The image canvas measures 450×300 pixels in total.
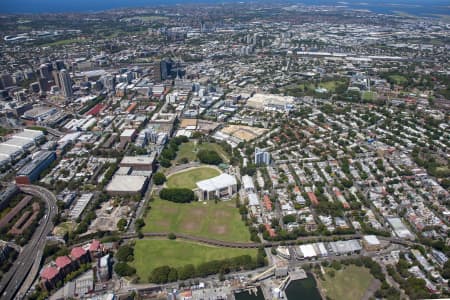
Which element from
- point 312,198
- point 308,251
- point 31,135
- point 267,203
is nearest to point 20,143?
point 31,135

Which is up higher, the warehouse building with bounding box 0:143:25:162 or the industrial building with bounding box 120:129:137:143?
the industrial building with bounding box 120:129:137:143

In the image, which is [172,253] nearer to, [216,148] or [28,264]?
[28,264]

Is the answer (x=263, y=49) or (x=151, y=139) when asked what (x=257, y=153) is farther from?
(x=263, y=49)

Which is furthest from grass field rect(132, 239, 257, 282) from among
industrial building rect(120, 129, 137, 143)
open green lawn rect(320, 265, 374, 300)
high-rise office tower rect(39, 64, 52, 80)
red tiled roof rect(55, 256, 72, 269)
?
high-rise office tower rect(39, 64, 52, 80)

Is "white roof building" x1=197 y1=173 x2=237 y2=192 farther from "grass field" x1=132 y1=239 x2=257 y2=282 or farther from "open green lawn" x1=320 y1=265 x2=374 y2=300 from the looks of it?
"open green lawn" x1=320 y1=265 x2=374 y2=300

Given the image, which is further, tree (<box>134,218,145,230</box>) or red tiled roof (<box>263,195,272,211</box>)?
red tiled roof (<box>263,195,272,211</box>)

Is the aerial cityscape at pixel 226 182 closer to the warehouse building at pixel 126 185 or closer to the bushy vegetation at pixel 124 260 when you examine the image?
the bushy vegetation at pixel 124 260
